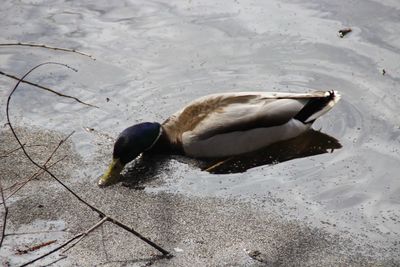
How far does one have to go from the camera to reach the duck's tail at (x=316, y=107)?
6660mm

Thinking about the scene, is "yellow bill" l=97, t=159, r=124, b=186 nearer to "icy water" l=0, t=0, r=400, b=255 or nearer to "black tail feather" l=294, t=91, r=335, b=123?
"icy water" l=0, t=0, r=400, b=255

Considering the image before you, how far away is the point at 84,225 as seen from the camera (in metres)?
5.46

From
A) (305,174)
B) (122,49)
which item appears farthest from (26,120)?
(305,174)

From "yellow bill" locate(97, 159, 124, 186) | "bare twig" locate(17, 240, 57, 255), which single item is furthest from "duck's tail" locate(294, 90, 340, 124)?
"bare twig" locate(17, 240, 57, 255)

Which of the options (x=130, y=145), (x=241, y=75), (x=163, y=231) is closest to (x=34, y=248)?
(x=163, y=231)

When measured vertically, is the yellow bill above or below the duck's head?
below

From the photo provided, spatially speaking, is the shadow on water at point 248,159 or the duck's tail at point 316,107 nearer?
the shadow on water at point 248,159

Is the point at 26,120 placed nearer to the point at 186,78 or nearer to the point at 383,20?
the point at 186,78

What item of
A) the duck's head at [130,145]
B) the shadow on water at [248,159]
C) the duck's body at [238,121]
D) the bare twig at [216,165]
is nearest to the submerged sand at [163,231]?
the duck's head at [130,145]

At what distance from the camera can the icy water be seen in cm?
584

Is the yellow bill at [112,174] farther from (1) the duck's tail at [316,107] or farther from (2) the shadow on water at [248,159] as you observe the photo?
(1) the duck's tail at [316,107]

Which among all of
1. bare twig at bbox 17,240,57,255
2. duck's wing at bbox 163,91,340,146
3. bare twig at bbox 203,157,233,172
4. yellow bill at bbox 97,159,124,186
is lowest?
bare twig at bbox 17,240,57,255

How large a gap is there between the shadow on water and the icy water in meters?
0.09

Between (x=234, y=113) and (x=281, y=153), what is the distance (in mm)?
508
